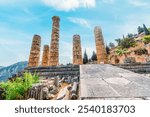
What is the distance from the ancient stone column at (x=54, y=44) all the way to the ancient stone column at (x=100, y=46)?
12.2 ft

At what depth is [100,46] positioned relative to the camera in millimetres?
16875

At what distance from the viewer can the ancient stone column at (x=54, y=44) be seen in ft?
53.2

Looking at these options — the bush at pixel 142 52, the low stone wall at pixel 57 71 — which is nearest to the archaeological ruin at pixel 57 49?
the low stone wall at pixel 57 71

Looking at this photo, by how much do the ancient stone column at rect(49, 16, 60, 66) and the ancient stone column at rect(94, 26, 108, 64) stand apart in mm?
3726

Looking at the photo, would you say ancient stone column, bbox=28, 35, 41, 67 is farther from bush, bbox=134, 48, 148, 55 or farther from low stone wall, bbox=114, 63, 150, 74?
Answer: bush, bbox=134, 48, 148, 55

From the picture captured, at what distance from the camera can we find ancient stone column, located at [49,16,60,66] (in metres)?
16.2

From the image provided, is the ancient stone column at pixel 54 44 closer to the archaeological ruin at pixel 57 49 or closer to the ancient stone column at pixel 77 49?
the archaeological ruin at pixel 57 49

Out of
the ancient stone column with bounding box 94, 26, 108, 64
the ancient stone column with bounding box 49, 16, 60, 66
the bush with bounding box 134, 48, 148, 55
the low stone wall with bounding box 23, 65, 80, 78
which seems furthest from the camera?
the bush with bounding box 134, 48, 148, 55

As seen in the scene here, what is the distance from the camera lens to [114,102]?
2.09 m

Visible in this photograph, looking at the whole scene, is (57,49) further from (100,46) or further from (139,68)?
(139,68)

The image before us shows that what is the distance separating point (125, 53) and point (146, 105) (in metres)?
31.3

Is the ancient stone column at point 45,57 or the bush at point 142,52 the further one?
the bush at point 142,52

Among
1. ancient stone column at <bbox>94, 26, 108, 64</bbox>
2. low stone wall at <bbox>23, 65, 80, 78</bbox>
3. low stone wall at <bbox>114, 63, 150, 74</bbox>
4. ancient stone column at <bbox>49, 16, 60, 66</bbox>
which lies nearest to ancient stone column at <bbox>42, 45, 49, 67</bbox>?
ancient stone column at <bbox>49, 16, 60, 66</bbox>

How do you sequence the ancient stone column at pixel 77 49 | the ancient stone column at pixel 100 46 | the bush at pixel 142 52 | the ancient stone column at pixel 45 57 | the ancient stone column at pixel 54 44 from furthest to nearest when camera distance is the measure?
the bush at pixel 142 52 → the ancient stone column at pixel 45 57 → the ancient stone column at pixel 100 46 → the ancient stone column at pixel 54 44 → the ancient stone column at pixel 77 49
